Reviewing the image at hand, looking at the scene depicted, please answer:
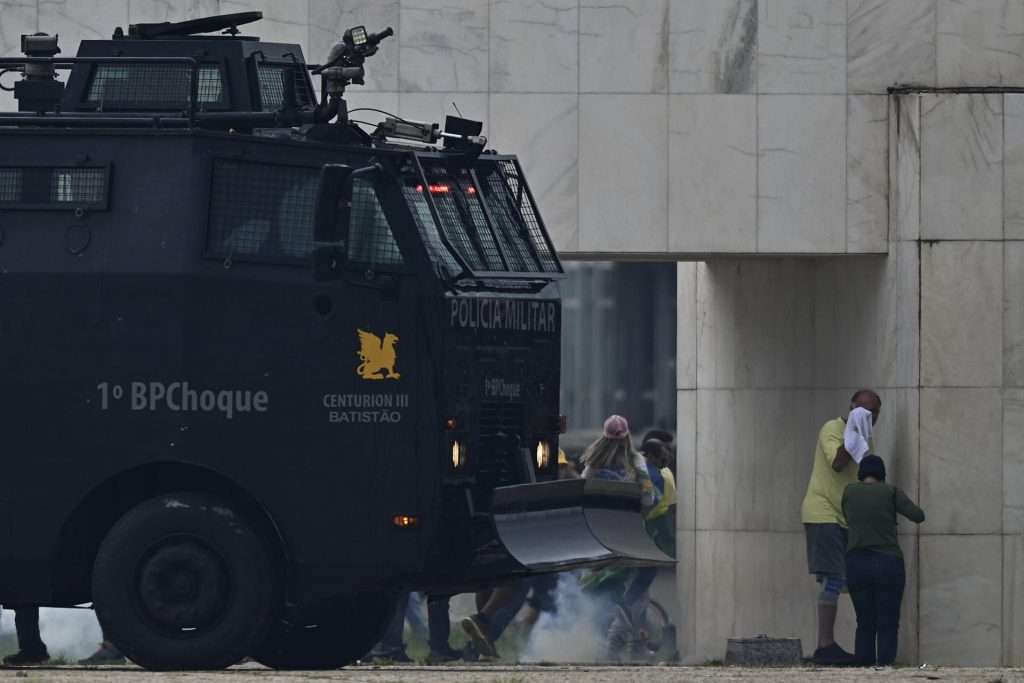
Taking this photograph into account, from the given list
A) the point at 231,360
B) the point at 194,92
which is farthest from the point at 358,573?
the point at 194,92

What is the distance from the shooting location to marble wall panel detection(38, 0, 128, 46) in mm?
20953

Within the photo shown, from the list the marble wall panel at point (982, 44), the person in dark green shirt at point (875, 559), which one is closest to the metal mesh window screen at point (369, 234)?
the person in dark green shirt at point (875, 559)

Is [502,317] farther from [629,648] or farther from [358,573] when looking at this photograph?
[629,648]

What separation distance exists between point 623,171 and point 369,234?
7.52 metres

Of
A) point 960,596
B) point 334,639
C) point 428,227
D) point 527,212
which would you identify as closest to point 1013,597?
point 960,596

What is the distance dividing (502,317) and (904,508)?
19.0 feet

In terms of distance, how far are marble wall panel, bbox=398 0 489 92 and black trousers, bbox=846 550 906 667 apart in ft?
15.4

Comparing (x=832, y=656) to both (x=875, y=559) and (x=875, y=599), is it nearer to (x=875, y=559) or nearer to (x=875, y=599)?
(x=875, y=599)

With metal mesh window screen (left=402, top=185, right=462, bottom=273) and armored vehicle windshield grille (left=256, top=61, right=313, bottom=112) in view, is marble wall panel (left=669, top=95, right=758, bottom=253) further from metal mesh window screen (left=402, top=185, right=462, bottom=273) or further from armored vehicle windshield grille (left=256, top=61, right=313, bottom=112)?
metal mesh window screen (left=402, top=185, right=462, bottom=273)

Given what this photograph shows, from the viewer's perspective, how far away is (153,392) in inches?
538

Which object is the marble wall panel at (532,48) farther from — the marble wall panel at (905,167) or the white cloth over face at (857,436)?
the white cloth over face at (857,436)

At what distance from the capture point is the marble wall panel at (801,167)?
69.4ft

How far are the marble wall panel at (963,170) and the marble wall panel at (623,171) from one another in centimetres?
196

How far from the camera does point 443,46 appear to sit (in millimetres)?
21062
